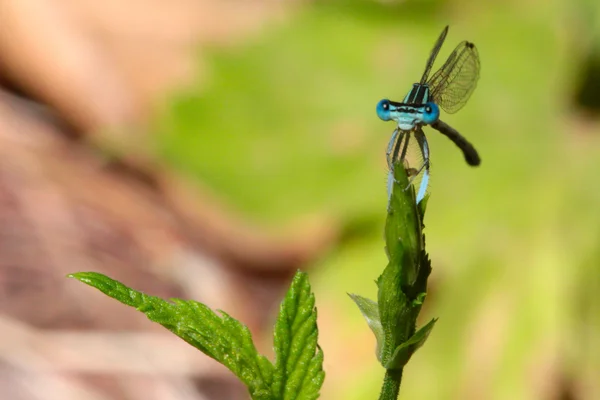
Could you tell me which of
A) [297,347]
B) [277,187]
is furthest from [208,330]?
[277,187]

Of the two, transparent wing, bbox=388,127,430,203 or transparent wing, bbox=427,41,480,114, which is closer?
transparent wing, bbox=388,127,430,203

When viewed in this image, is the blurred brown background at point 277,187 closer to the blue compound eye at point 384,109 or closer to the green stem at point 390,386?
the blue compound eye at point 384,109

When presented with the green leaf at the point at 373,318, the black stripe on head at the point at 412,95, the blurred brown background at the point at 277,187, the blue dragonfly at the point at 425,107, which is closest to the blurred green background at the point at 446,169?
the blurred brown background at the point at 277,187

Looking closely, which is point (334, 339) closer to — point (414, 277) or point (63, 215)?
point (63, 215)

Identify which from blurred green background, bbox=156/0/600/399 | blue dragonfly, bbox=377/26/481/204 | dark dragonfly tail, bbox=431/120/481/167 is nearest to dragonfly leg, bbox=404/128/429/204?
blue dragonfly, bbox=377/26/481/204

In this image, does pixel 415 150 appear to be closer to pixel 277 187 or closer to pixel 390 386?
pixel 390 386

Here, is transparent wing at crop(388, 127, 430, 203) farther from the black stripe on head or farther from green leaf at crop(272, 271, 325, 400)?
green leaf at crop(272, 271, 325, 400)

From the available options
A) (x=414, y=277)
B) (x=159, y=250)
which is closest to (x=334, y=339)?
(x=159, y=250)
